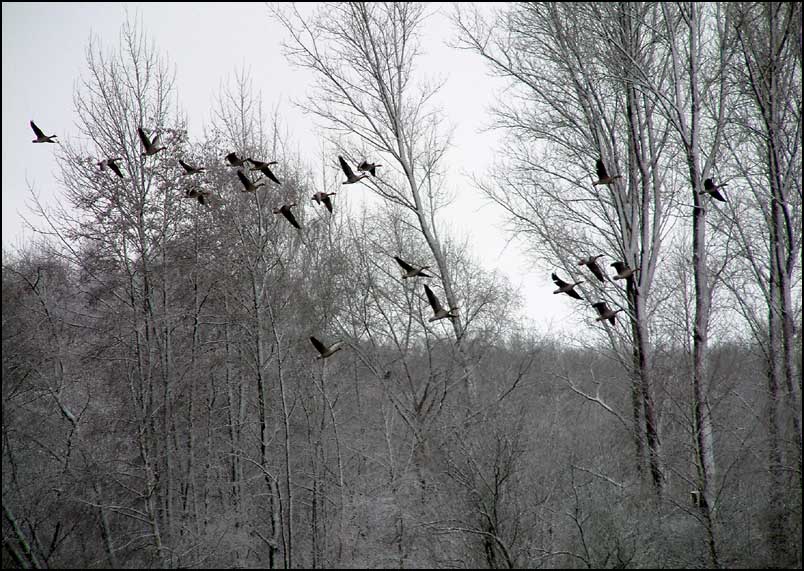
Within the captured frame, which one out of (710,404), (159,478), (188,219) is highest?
(188,219)

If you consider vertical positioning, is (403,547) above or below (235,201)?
below

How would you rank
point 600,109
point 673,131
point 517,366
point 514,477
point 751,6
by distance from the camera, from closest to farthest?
point 751,6 → point 514,477 → point 600,109 → point 673,131 → point 517,366

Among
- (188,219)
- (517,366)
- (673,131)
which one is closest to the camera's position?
(673,131)

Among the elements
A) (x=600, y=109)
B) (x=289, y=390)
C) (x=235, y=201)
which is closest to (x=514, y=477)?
(x=600, y=109)

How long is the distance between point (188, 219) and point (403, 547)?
22.6 ft

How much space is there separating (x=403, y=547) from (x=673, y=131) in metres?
8.06

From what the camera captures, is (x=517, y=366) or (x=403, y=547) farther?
(x=517, y=366)

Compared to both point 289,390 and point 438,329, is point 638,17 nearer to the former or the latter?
point 438,329

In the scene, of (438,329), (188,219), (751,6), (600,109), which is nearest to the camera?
(751,6)

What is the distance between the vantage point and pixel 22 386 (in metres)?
11.8

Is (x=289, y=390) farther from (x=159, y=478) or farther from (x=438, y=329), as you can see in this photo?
(x=159, y=478)

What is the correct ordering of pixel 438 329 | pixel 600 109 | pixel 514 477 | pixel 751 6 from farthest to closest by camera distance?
pixel 438 329, pixel 600 109, pixel 514 477, pixel 751 6

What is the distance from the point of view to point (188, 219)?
11102mm

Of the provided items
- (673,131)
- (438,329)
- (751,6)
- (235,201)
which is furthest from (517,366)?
(751,6)
